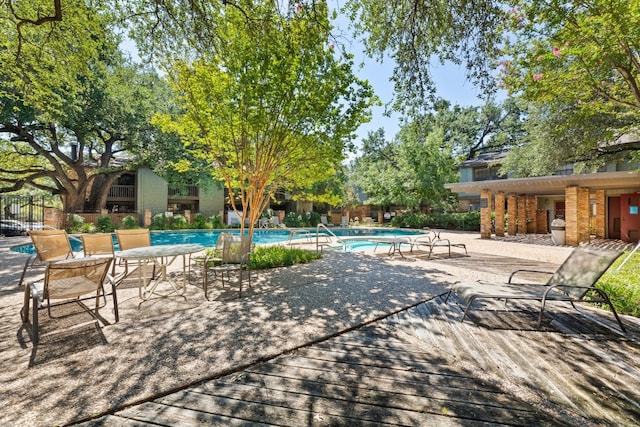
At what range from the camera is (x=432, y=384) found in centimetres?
228

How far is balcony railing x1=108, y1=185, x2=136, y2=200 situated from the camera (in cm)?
2125

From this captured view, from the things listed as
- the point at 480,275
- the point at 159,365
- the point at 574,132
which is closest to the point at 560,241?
the point at 574,132

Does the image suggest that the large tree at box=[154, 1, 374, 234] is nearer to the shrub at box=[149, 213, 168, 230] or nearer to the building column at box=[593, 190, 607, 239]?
the shrub at box=[149, 213, 168, 230]

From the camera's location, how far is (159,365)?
8.32ft

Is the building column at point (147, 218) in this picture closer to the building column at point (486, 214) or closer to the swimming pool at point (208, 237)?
the swimming pool at point (208, 237)

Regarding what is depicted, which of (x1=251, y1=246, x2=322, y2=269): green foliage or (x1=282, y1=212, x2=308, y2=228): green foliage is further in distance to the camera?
(x1=282, y1=212, x2=308, y2=228): green foliage

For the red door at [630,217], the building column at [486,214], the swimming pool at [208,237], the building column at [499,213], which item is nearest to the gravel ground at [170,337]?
the swimming pool at [208,237]

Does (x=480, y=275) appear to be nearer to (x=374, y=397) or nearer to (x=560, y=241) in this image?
(x=374, y=397)

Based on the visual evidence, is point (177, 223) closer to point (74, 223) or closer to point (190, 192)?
point (74, 223)

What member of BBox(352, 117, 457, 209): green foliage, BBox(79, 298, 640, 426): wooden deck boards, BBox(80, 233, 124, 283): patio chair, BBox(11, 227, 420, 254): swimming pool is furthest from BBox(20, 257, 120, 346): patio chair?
BBox(352, 117, 457, 209): green foliage

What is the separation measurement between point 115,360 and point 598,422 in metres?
3.77

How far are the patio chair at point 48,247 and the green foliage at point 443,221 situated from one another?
773 inches

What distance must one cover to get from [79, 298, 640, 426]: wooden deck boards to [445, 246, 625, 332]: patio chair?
364 mm

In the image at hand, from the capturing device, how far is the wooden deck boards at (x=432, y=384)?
1916 millimetres
